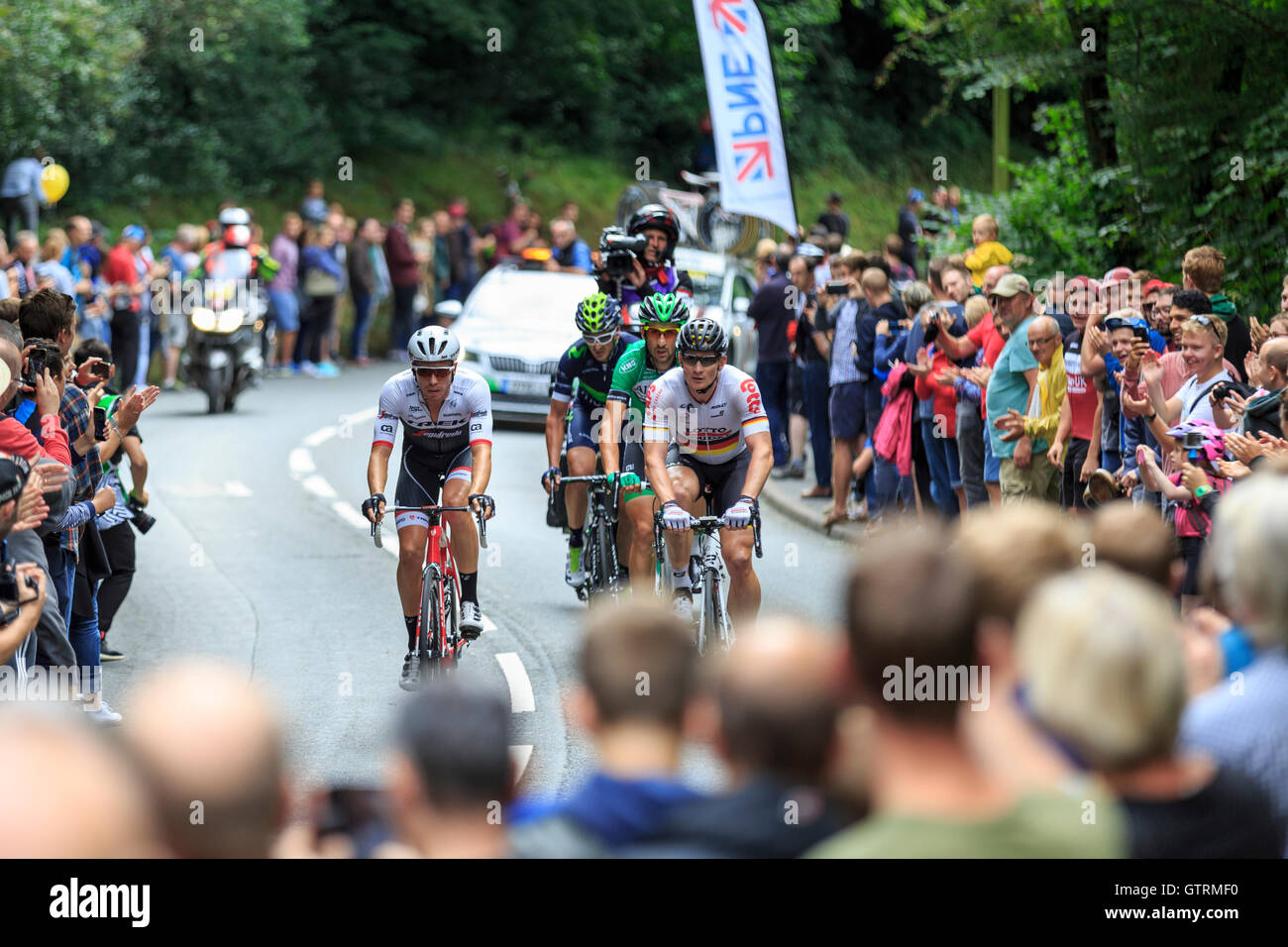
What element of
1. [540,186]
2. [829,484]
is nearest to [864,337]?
[829,484]

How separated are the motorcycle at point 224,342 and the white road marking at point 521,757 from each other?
43.4ft

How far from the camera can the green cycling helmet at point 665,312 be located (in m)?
10.0

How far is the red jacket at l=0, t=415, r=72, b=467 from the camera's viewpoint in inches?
291

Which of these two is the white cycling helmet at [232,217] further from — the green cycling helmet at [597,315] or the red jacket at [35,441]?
the red jacket at [35,441]

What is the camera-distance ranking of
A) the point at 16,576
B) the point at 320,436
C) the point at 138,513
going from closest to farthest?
1. the point at 16,576
2. the point at 138,513
3. the point at 320,436

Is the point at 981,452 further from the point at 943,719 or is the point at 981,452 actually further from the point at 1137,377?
the point at 943,719

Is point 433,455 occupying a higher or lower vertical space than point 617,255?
lower

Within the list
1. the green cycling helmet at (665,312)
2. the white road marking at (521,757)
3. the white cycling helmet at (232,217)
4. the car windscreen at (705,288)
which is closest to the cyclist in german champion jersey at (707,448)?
the green cycling helmet at (665,312)

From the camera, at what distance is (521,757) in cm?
807

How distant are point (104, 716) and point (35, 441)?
5.42 feet

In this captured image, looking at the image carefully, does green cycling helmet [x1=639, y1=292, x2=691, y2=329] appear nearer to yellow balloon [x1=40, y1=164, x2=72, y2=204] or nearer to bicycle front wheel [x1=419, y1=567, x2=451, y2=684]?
bicycle front wheel [x1=419, y1=567, x2=451, y2=684]

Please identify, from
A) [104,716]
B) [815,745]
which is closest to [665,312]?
[104,716]

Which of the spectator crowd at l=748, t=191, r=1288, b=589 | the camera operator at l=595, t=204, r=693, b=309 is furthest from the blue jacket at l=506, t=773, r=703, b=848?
the camera operator at l=595, t=204, r=693, b=309

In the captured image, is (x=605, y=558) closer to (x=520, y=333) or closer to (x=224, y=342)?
(x=520, y=333)
